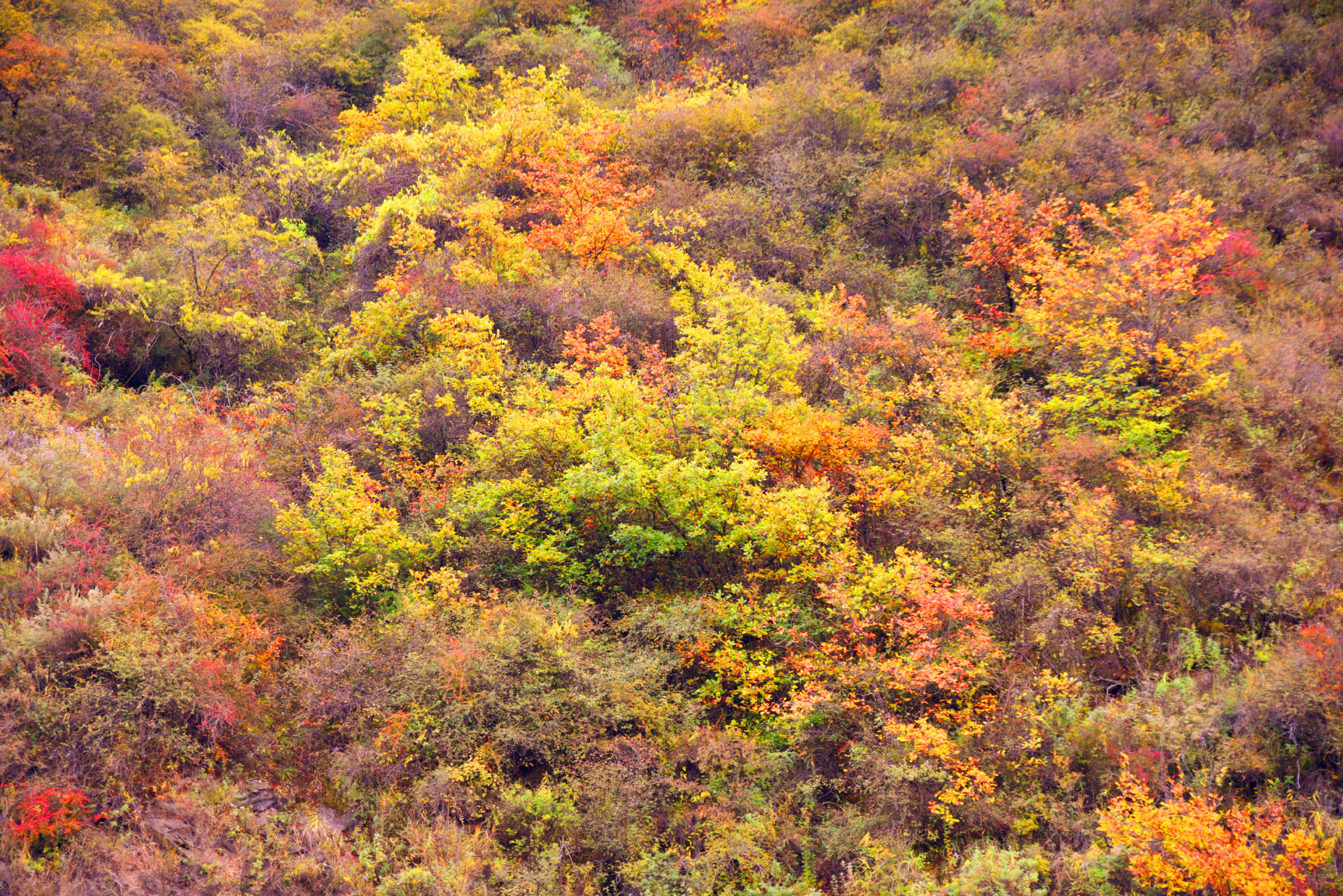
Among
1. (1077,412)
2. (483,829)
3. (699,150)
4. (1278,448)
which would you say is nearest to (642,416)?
(483,829)

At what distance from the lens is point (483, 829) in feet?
32.1

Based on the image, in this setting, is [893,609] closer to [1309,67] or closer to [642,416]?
[642,416]

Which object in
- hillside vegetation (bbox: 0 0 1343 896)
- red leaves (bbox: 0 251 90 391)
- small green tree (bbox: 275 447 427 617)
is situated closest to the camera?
hillside vegetation (bbox: 0 0 1343 896)

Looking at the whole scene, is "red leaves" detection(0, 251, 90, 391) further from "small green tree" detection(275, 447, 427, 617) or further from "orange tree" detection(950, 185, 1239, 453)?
"orange tree" detection(950, 185, 1239, 453)

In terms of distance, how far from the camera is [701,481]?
12492 millimetres

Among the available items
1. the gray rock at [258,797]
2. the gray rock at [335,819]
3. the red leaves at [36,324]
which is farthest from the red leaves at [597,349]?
the red leaves at [36,324]

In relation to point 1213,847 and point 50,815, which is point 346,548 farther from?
point 1213,847

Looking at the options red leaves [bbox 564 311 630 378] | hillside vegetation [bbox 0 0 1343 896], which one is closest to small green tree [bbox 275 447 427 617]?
hillside vegetation [bbox 0 0 1343 896]

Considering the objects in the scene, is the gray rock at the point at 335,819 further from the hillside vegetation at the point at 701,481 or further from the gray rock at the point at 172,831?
the gray rock at the point at 172,831

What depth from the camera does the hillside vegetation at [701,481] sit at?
9.34m

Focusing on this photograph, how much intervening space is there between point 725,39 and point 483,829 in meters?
27.1

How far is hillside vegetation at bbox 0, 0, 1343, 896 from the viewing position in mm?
9336

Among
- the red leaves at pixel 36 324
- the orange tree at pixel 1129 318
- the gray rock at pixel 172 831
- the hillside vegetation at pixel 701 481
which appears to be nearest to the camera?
the gray rock at pixel 172 831

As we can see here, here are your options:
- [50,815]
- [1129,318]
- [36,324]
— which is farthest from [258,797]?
[1129,318]
